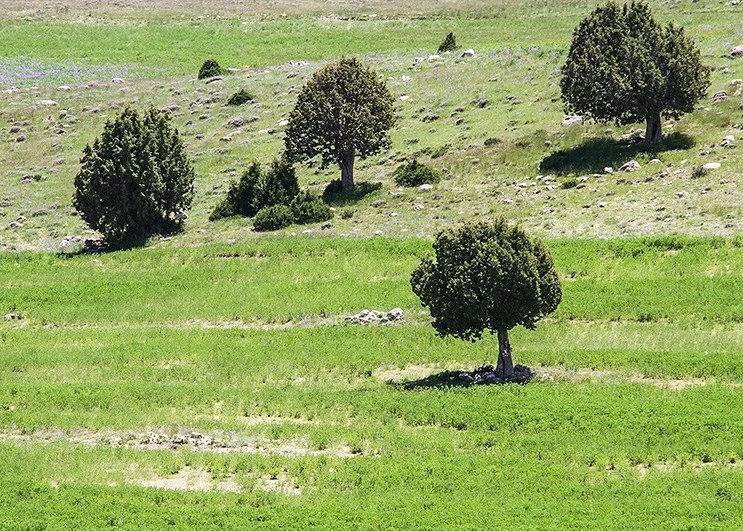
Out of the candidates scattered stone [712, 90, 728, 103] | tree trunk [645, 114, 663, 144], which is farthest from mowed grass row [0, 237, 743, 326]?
scattered stone [712, 90, 728, 103]

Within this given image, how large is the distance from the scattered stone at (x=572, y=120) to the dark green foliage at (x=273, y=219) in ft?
66.9

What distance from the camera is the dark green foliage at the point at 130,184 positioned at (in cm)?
6581

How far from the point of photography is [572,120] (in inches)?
2901

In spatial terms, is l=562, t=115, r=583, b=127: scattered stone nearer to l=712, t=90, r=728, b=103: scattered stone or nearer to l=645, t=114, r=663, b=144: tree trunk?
l=645, t=114, r=663, b=144: tree trunk

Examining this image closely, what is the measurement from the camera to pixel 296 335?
46500mm

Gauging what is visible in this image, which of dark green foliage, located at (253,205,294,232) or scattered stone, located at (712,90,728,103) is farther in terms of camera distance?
scattered stone, located at (712,90,728,103)

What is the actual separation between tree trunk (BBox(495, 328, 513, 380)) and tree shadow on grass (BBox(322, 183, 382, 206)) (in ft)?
99.0

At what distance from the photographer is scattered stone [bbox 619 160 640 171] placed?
208 feet

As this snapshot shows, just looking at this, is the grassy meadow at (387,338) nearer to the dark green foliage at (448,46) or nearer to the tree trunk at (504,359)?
the tree trunk at (504,359)

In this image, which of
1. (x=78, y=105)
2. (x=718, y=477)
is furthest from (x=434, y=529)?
(x=78, y=105)

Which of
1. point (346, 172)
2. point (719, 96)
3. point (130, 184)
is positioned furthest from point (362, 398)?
point (719, 96)

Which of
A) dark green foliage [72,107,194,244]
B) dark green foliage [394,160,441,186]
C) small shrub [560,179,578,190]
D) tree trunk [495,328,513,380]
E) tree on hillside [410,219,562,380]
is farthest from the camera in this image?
dark green foliage [394,160,441,186]

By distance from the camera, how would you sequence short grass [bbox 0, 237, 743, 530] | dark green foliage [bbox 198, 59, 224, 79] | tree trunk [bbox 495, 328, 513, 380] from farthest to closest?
1. dark green foliage [bbox 198, 59, 224, 79]
2. tree trunk [bbox 495, 328, 513, 380]
3. short grass [bbox 0, 237, 743, 530]

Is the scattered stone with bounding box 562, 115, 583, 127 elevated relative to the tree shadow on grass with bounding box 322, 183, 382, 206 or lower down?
elevated
